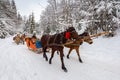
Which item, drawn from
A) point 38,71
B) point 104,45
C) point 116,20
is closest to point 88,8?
point 116,20

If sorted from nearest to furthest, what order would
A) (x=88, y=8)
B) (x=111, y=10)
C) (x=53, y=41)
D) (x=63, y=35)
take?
1. (x=63, y=35)
2. (x=53, y=41)
3. (x=111, y=10)
4. (x=88, y=8)

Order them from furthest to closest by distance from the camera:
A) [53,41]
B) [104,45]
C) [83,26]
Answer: [83,26]
[104,45]
[53,41]

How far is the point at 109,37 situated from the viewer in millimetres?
16188

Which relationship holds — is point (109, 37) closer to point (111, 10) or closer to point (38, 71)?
point (111, 10)

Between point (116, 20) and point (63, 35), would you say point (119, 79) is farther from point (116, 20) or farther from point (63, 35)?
point (116, 20)

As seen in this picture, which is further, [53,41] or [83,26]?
[83,26]

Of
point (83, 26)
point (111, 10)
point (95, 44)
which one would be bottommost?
point (95, 44)

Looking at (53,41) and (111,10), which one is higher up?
(111,10)

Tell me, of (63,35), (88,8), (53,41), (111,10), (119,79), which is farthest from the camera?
(88,8)

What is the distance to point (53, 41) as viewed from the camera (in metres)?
8.66

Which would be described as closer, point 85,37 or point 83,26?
point 85,37

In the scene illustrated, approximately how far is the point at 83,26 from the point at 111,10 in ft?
10.6

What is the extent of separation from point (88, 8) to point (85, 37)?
10.8 meters

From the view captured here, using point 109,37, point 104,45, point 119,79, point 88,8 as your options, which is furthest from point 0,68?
point 88,8
